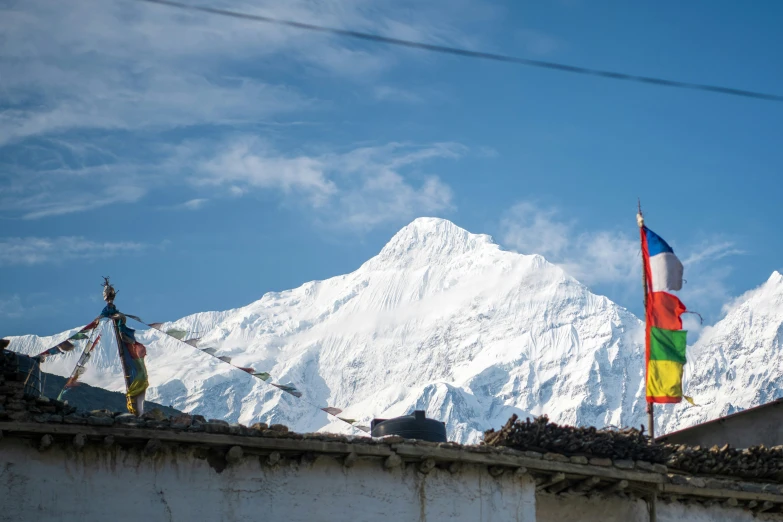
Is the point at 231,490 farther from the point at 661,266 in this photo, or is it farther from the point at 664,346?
the point at 661,266

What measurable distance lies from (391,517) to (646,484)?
4551 millimetres

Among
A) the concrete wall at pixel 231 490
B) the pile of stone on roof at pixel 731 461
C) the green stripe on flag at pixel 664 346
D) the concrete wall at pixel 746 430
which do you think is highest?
the green stripe on flag at pixel 664 346

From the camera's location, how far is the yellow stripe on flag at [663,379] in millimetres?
25453

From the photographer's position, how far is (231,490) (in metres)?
16.8

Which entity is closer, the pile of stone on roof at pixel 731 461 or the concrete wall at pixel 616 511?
the concrete wall at pixel 616 511

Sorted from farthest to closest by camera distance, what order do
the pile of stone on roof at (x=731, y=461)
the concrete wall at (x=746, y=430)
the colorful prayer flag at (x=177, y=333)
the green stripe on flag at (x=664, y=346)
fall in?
the green stripe on flag at (x=664, y=346)
the concrete wall at (x=746, y=430)
the colorful prayer flag at (x=177, y=333)
the pile of stone on roof at (x=731, y=461)

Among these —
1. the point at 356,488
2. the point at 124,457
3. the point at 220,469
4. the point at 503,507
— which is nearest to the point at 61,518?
the point at 124,457

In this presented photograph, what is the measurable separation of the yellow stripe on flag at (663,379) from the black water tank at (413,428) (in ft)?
22.3

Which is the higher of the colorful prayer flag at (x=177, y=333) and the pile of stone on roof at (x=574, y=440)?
the colorful prayer flag at (x=177, y=333)

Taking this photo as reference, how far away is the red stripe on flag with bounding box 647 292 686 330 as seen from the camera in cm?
2589

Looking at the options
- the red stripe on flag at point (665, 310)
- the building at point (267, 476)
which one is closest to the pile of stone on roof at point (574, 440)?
the building at point (267, 476)

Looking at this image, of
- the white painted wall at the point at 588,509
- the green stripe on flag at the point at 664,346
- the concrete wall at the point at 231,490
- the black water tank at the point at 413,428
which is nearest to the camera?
the concrete wall at the point at 231,490

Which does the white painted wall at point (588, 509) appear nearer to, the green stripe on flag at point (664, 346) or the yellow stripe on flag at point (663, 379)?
the yellow stripe on flag at point (663, 379)

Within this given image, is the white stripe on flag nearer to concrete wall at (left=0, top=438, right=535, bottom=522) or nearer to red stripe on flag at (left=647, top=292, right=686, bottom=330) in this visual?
red stripe on flag at (left=647, top=292, right=686, bottom=330)
